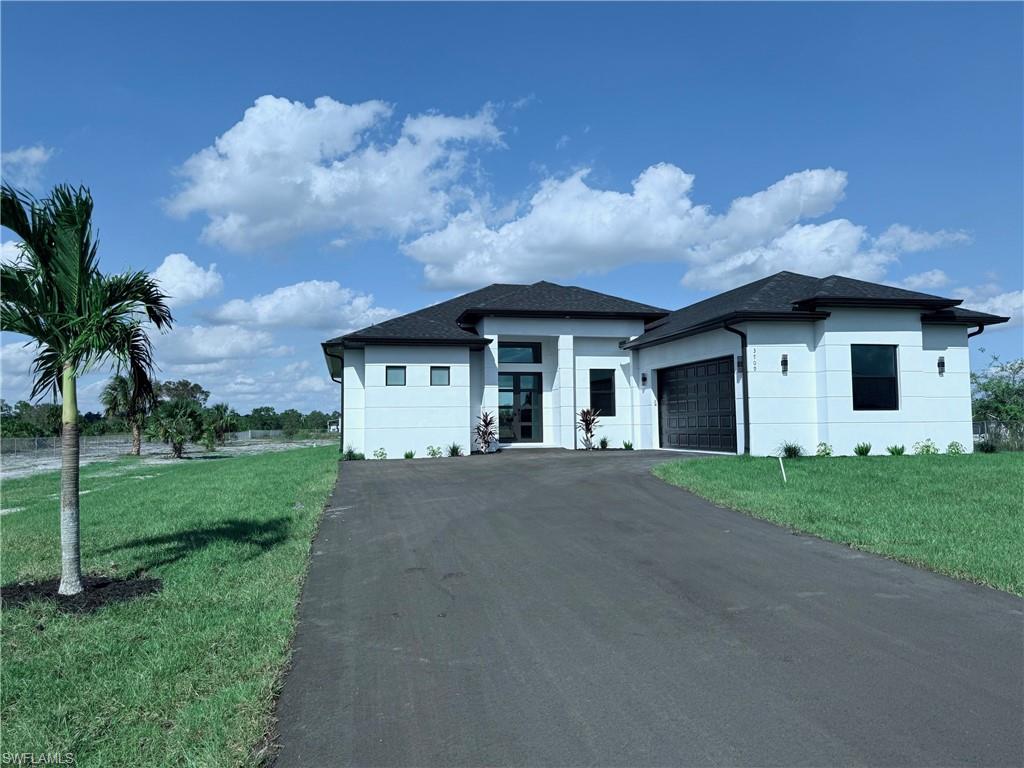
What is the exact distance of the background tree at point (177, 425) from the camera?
129ft

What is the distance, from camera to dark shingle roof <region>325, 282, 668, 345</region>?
22859mm

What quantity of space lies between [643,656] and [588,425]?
19.7m

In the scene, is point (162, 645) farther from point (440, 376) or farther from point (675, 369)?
point (675, 369)

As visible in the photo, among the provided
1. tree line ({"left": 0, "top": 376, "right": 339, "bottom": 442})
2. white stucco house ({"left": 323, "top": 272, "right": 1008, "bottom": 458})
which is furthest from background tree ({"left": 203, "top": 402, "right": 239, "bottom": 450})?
white stucco house ({"left": 323, "top": 272, "right": 1008, "bottom": 458})

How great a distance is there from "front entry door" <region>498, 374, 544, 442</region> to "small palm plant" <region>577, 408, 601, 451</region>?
234 cm

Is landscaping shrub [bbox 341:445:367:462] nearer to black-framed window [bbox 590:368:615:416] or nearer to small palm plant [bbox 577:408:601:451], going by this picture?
small palm plant [bbox 577:408:601:451]

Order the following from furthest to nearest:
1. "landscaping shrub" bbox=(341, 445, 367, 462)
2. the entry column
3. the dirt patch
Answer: the entry column → "landscaping shrub" bbox=(341, 445, 367, 462) → the dirt patch

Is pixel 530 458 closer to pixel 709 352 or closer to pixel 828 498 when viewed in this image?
pixel 709 352

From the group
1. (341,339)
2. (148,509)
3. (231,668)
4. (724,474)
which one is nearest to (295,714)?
(231,668)

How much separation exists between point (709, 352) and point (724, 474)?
7.18 m

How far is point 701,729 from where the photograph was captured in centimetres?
374

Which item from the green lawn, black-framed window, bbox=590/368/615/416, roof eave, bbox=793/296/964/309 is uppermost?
roof eave, bbox=793/296/964/309

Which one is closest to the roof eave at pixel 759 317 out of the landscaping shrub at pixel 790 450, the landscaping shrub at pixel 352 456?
the landscaping shrub at pixel 790 450

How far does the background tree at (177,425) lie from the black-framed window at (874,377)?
3552cm
